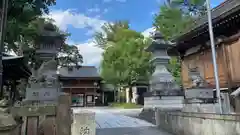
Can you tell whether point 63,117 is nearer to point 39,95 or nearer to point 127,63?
point 39,95

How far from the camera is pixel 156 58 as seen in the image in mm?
12953

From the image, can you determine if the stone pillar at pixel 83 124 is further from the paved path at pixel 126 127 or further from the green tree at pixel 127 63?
the green tree at pixel 127 63

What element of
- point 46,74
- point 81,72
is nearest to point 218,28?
point 46,74

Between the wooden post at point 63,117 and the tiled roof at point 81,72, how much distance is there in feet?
101

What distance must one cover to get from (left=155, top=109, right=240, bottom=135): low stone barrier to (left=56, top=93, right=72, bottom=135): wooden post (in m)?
3.29

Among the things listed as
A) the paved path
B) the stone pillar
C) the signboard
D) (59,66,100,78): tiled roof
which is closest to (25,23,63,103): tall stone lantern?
the signboard

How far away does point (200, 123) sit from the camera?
5.31 metres

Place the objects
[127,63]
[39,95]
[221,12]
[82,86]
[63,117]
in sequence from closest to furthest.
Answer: [63,117]
[39,95]
[221,12]
[127,63]
[82,86]

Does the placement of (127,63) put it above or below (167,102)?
above

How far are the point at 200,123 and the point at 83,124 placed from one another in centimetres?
305

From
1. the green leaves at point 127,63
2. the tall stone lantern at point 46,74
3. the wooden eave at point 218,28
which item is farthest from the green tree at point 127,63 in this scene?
the tall stone lantern at point 46,74

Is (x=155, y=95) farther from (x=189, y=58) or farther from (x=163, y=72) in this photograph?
(x=189, y=58)

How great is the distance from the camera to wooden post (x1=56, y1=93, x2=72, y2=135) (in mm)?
3477

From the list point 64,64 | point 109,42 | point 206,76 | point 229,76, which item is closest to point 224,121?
point 229,76
